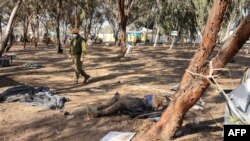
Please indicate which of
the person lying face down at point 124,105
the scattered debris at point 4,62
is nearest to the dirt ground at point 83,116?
the person lying face down at point 124,105

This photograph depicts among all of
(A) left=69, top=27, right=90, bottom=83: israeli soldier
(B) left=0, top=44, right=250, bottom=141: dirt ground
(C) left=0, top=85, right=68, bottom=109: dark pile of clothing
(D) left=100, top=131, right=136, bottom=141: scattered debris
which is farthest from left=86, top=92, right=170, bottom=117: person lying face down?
(A) left=69, top=27, right=90, bottom=83: israeli soldier

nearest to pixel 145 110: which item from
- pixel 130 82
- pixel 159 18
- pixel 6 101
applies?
pixel 6 101

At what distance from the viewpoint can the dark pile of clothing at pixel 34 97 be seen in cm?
920

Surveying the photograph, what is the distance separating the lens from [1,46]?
9.07 meters

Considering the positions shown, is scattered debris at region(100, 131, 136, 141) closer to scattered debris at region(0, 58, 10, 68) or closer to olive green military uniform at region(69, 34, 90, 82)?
olive green military uniform at region(69, 34, 90, 82)

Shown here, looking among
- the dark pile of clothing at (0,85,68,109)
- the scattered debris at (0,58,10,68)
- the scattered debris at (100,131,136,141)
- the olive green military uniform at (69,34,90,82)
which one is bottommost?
the scattered debris at (100,131,136,141)

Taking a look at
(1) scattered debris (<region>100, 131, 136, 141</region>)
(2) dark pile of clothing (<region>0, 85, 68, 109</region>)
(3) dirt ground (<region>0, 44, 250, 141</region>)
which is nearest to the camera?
(1) scattered debris (<region>100, 131, 136, 141</region>)

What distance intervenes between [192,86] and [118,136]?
1.66m

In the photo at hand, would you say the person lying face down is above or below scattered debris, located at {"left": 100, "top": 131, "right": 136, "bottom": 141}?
above

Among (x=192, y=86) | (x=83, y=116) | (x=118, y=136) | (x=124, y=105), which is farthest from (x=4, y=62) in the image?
(x=192, y=86)

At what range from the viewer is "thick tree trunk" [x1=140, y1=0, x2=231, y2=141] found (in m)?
5.95

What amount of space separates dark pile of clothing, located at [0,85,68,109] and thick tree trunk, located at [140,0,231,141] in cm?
334

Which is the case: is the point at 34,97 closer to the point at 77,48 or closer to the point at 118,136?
the point at 77,48

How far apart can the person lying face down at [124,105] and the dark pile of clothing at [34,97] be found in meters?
1.25
